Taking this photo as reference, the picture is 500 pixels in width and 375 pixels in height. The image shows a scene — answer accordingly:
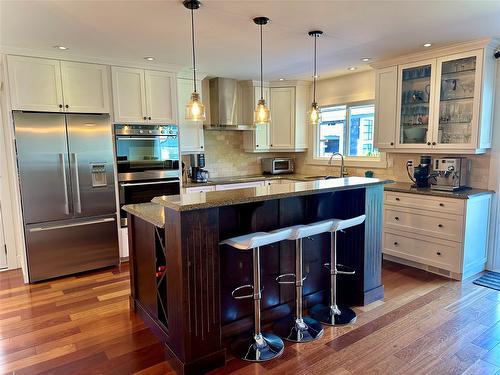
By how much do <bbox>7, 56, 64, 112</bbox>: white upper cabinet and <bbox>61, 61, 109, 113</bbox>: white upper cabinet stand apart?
0.08 metres

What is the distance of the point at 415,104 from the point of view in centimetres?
405

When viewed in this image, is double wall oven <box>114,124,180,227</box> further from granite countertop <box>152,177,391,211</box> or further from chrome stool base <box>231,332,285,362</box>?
chrome stool base <box>231,332,285,362</box>

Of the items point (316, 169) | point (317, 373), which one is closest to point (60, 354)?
point (317, 373)

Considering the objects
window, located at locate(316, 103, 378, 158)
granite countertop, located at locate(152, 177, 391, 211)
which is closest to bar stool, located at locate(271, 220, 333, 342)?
granite countertop, located at locate(152, 177, 391, 211)

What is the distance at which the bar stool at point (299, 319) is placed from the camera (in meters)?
2.48

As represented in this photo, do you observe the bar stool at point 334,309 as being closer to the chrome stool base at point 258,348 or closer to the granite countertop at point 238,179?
the chrome stool base at point 258,348

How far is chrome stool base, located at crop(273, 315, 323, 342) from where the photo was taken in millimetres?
2553

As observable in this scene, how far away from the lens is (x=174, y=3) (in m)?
2.44

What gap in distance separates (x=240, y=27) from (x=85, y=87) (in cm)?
199

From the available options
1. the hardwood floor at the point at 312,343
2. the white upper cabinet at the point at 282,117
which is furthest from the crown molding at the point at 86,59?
the hardwood floor at the point at 312,343

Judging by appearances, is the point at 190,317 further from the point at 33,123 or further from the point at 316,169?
the point at 316,169

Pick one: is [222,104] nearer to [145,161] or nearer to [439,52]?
[145,161]

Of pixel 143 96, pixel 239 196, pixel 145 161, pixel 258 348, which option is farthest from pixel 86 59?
pixel 258 348

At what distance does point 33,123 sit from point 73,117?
0.39m
